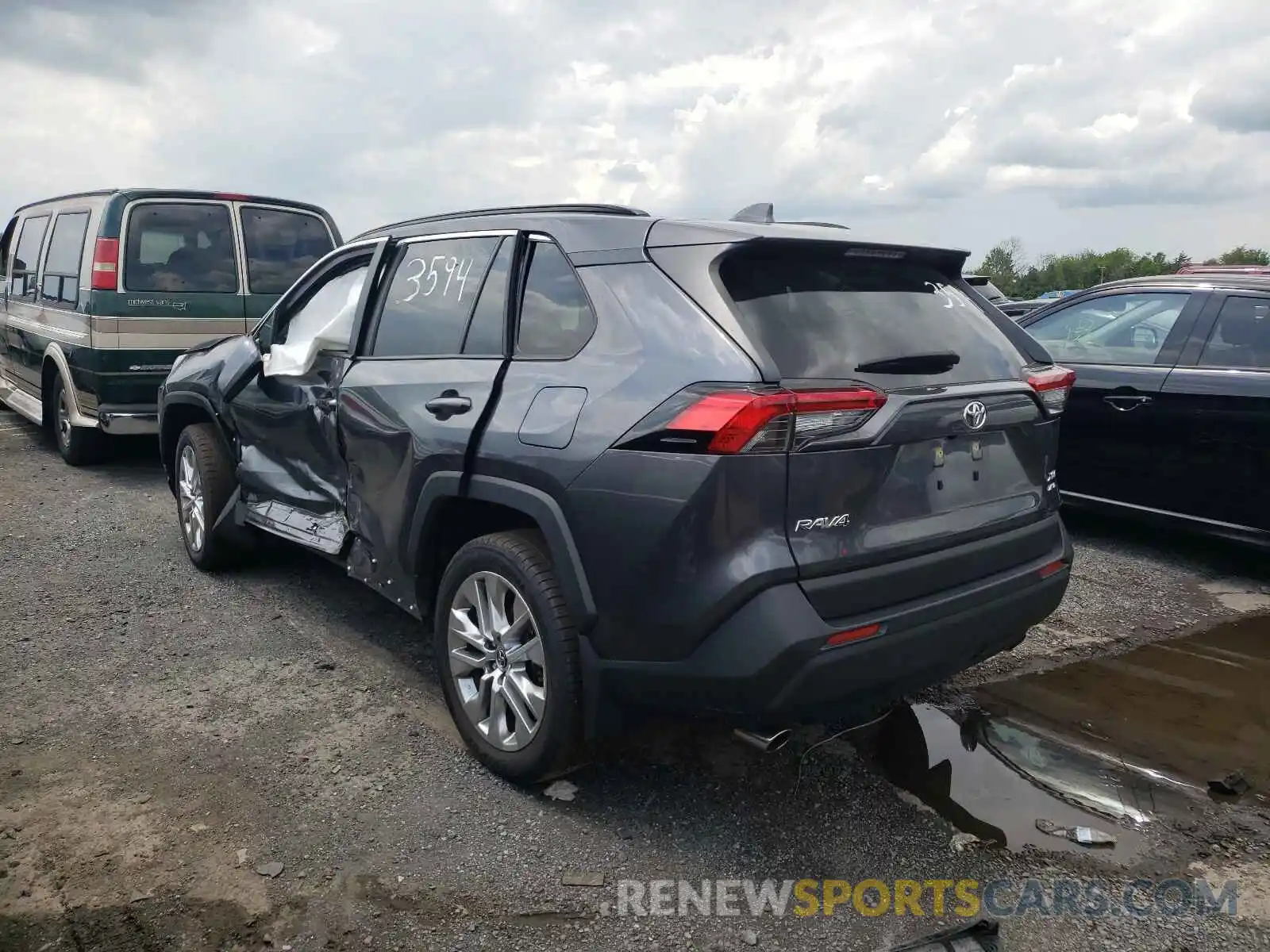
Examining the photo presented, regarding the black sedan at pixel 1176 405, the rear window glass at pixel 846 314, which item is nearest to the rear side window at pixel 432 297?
the rear window glass at pixel 846 314

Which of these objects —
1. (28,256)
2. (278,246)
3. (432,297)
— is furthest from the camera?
(28,256)

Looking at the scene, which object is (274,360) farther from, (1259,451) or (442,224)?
(1259,451)

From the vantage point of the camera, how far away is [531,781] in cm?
312

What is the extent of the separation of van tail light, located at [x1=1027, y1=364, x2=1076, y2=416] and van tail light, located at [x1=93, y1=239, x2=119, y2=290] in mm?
6479

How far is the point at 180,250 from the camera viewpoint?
24.5ft

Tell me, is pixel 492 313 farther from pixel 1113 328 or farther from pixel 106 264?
pixel 106 264

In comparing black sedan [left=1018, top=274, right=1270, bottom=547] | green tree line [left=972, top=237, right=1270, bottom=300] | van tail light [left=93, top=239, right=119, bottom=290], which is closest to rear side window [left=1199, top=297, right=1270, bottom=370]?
black sedan [left=1018, top=274, right=1270, bottom=547]

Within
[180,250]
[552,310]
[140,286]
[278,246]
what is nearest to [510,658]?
[552,310]

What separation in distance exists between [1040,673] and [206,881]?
3182 millimetres

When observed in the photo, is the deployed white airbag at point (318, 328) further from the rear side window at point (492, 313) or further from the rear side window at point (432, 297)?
the rear side window at point (492, 313)

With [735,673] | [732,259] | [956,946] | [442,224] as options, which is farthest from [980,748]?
[442,224]

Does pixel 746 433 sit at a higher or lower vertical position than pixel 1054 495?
higher

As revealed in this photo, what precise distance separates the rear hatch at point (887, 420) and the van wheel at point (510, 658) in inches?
30.6

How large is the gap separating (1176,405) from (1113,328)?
2.50ft
